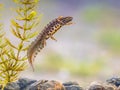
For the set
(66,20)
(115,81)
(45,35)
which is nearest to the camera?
(66,20)

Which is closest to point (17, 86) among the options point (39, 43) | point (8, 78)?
point (8, 78)

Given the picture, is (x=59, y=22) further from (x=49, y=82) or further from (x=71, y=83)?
(x=71, y=83)

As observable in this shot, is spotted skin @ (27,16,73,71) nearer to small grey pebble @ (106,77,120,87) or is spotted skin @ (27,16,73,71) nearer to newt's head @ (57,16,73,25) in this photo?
newt's head @ (57,16,73,25)

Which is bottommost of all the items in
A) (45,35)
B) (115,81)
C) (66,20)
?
(115,81)

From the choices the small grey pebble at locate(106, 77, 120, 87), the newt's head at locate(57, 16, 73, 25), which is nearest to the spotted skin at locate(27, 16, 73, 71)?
the newt's head at locate(57, 16, 73, 25)

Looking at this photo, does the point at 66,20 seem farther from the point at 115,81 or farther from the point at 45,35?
the point at 115,81

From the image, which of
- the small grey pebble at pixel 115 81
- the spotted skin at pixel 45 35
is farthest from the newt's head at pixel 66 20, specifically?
the small grey pebble at pixel 115 81

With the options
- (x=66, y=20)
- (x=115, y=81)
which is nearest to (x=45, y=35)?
(x=66, y=20)

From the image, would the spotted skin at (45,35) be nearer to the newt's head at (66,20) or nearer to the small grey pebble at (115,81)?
the newt's head at (66,20)

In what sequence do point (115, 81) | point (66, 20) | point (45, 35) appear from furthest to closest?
point (115, 81)
point (45, 35)
point (66, 20)
